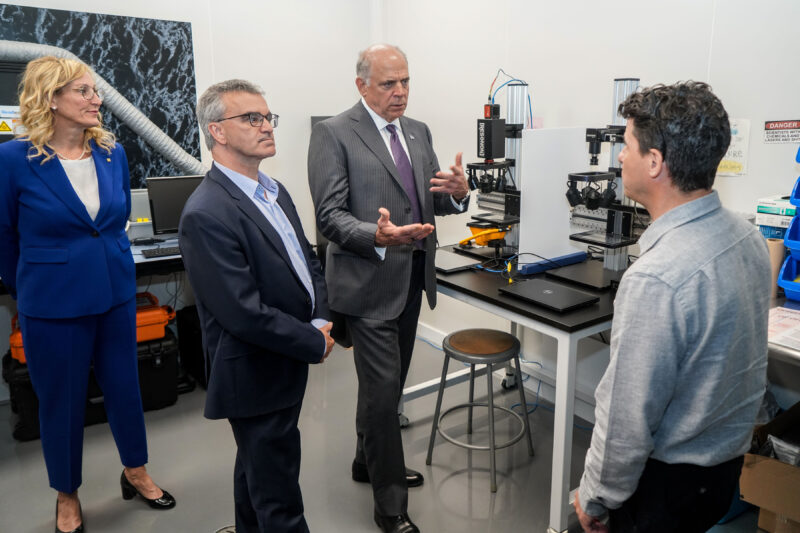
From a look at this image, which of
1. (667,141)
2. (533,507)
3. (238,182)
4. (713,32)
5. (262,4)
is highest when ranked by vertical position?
(262,4)

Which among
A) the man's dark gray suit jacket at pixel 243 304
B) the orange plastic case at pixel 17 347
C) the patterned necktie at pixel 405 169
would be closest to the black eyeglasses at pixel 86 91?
the man's dark gray suit jacket at pixel 243 304

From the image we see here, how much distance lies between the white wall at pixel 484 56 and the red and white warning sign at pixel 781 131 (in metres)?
0.02

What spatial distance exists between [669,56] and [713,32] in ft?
0.65

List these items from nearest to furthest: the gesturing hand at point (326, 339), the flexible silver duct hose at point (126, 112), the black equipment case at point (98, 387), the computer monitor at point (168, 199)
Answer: the gesturing hand at point (326, 339), the black equipment case at point (98, 387), the flexible silver duct hose at point (126, 112), the computer monitor at point (168, 199)

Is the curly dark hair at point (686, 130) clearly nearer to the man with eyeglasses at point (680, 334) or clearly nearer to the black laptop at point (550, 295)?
the man with eyeglasses at point (680, 334)

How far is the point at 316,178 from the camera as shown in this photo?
2166 millimetres

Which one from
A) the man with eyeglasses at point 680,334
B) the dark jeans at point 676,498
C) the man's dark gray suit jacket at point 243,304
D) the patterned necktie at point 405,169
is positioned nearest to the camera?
the man with eyeglasses at point 680,334

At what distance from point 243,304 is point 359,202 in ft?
2.60

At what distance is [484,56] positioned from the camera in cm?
347

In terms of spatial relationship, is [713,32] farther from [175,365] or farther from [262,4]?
[175,365]

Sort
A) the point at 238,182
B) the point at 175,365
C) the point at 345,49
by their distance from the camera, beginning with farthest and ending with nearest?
the point at 345,49 < the point at 175,365 < the point at 238,182

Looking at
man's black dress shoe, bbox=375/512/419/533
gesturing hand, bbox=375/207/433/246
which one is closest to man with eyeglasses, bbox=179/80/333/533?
gesturing hand, bbox=375/207/433/246

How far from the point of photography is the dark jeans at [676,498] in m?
1.21

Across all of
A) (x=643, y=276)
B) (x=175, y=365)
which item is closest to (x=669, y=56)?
(x=643, y=276)
